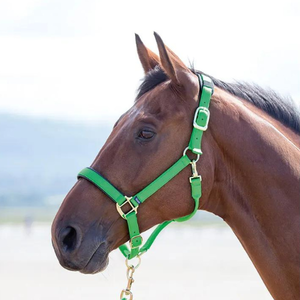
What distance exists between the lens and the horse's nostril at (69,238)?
158 inches

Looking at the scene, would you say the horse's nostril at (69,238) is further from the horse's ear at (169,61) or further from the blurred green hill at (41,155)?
the blurred green hill at (41,155)

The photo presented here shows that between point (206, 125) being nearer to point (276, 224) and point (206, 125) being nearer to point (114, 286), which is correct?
point (276, 224)

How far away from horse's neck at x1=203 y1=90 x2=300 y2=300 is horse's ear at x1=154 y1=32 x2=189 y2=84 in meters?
0.32

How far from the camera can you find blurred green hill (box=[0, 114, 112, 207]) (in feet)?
364

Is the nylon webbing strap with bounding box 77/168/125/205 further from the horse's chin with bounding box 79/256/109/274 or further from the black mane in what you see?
the black mane

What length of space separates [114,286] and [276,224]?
11975 millimetres

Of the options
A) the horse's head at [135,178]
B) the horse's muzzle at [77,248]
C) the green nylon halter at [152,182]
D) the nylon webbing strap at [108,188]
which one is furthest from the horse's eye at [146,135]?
the horse's muzzle at [77,248]

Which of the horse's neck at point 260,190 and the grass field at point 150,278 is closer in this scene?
the horse's neck at point 260,190

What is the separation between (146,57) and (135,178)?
1.12 m

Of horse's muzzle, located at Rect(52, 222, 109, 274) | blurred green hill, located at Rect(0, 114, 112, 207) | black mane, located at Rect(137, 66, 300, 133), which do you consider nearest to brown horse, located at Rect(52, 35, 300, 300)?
horse's muzzle, located at Rect(52, 222, 109, 274)

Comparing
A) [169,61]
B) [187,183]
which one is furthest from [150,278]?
[169,61]

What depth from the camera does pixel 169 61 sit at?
13.8ft

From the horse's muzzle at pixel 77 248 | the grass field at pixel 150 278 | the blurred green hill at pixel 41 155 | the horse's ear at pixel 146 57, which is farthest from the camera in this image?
the blurred green hill at pixel 41 155

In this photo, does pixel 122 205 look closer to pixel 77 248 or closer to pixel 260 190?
pixel 77 248
